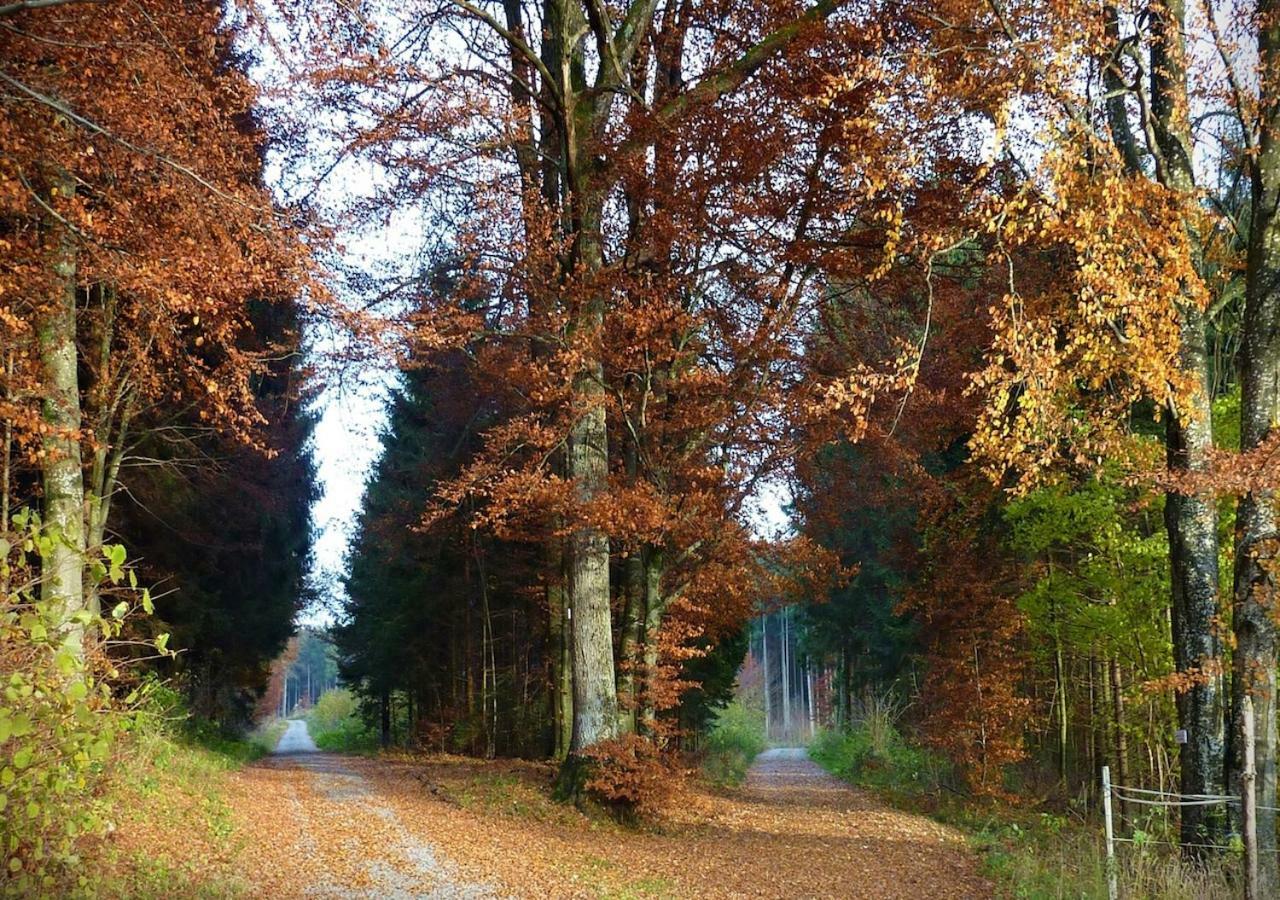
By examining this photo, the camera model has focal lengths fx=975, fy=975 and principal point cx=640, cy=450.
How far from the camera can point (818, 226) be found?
13.2 metres

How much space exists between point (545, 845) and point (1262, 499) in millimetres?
7972

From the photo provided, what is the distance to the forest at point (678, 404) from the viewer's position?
27.5ft

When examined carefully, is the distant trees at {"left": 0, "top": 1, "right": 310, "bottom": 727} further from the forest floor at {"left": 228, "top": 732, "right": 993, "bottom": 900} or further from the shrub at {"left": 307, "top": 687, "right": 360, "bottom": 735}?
the shrub at {"left": 307, "top": 687, "right": 360, "bottom": 735}

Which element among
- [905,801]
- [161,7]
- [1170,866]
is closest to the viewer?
[1170,866]

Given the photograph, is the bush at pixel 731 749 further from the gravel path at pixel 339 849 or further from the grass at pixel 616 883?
the grass at pixel 616 883

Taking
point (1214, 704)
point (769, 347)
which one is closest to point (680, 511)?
point (769, 347)

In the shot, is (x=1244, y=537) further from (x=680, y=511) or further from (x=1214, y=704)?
(x=680, y=511)

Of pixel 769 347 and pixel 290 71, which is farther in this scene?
pixel 769 347

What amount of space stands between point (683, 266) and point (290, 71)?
5.84 meters

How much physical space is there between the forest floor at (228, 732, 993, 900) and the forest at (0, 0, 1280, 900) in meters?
0.11

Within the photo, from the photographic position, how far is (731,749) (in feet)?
97.0

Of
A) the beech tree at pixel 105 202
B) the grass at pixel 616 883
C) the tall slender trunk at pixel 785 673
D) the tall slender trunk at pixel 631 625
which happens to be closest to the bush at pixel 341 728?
the tall slender trunk at pixel 631 625

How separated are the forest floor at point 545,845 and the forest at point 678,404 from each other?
11 centimetres

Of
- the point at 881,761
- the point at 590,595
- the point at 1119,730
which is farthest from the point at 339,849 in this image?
the point at 881,761
